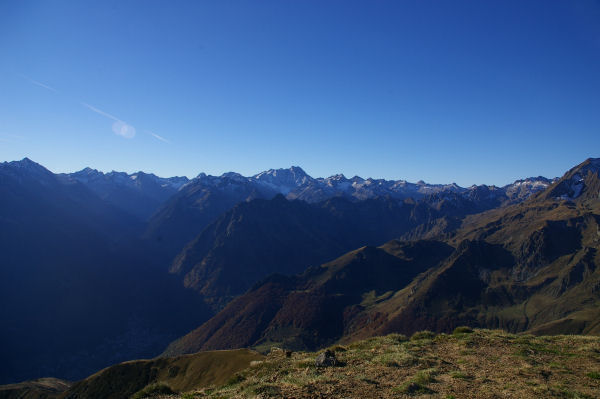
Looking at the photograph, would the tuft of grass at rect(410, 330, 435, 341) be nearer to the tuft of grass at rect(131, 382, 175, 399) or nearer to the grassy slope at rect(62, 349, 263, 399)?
the tuft of grass at rect(131, 382, 175, 399)

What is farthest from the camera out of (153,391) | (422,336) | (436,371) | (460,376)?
(422,336)

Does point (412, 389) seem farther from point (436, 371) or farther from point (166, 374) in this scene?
point (166, 374)

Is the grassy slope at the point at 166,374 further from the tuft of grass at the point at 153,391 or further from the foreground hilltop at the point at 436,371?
the foreground hilltop at the point at 436,371

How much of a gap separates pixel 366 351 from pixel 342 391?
10.7m

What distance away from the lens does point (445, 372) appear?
2311 centimetres

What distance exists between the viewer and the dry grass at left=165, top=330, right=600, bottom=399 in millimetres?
19656

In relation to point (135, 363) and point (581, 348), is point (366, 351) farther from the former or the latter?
point (135, 363)

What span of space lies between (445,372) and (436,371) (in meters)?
0.70

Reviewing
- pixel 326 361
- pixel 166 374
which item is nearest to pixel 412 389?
pixel 326 361

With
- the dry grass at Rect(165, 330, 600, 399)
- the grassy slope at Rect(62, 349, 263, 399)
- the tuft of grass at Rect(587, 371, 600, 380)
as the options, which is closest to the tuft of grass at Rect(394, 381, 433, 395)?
the dry grass at Rect(165, 330, 600, 399)

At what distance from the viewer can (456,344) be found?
3062 centimetres

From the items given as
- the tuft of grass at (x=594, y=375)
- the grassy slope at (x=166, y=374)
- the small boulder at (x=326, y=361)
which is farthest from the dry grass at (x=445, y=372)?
the grassy slope at (x=166, y=374)

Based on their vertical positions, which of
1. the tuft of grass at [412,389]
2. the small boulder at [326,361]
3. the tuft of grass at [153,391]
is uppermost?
the tuft of grass at [412,389]

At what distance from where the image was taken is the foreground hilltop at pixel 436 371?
19734mm
